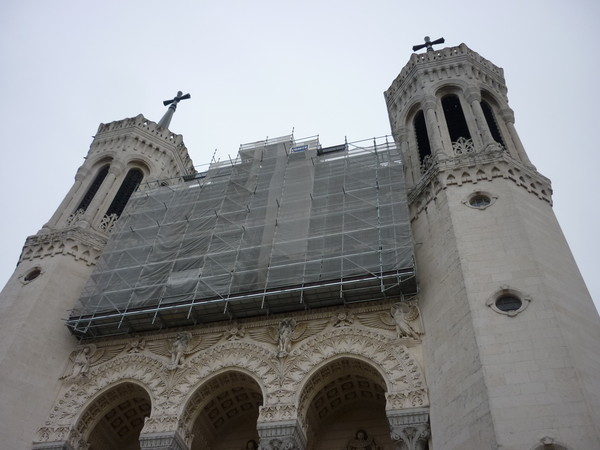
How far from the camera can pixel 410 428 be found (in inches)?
595

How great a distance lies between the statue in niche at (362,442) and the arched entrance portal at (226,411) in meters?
3.07

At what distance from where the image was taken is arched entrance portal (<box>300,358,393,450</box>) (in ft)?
58.2

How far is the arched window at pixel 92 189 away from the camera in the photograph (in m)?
27.9

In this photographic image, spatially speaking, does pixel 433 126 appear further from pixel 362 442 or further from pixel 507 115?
pixel 362 442

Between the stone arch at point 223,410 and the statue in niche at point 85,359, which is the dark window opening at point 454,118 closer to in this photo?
the stone arch at point 223,410

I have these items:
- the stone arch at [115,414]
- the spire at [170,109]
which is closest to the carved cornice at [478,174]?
the stone arch at [115,414]

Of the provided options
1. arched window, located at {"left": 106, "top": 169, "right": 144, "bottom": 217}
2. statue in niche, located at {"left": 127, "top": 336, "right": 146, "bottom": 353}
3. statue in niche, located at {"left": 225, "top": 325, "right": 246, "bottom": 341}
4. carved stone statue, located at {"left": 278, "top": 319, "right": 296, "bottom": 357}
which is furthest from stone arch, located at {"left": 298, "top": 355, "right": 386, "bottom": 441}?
arched window, located at {"left": 106, "top": 169, "right": 144, "bottom": 217}

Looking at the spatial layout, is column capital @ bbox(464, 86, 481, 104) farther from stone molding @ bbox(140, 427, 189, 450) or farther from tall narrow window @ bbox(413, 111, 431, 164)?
stone molding @ bbox(140, 427, 189, 450)

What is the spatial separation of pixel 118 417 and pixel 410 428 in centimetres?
989

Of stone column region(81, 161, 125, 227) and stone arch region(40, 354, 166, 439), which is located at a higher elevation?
stone column region(81, 161, 125, 227)

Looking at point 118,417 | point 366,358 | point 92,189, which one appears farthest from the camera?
point 92,189

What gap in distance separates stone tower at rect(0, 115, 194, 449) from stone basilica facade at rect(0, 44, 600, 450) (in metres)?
0.09

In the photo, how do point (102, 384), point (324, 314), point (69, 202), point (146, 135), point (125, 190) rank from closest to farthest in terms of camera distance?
1. point (324, 314)
2. point (102, 384)
3. point (69, 202)
4. point (125, 190)
5. point (146, 135)

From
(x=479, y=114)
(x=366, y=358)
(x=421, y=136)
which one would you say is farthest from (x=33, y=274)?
(x=479, y=114)
